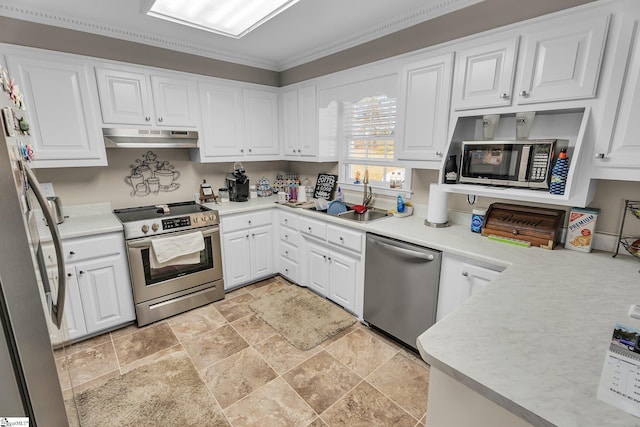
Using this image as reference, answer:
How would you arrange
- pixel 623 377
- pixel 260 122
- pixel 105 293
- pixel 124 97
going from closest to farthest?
pixel 623 377 → pixel 105 293 → pixel 124 97 → pixel 260 122

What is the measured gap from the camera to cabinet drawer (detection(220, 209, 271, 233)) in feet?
9.91

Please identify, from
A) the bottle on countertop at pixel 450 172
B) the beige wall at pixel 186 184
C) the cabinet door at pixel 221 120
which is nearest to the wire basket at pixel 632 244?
the beige wall at pixel 186 184

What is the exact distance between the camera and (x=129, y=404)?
1.83 meters

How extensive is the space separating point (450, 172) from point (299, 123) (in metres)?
1.88

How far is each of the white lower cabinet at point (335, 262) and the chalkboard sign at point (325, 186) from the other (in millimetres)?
563

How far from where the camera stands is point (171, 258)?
2.61m

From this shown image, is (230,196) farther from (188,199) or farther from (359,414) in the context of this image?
(359,414)

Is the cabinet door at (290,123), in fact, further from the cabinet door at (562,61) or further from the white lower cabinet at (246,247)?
the cabinet door at (562,61)

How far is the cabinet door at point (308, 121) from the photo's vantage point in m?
3.19

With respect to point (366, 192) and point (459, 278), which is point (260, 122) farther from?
point (459, 278)

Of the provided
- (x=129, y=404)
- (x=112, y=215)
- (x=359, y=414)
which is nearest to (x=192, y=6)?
(x=112, y=215)

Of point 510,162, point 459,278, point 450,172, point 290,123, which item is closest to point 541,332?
point 459,278

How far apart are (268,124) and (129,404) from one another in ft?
9.55

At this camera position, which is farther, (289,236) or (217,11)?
(289,236)
